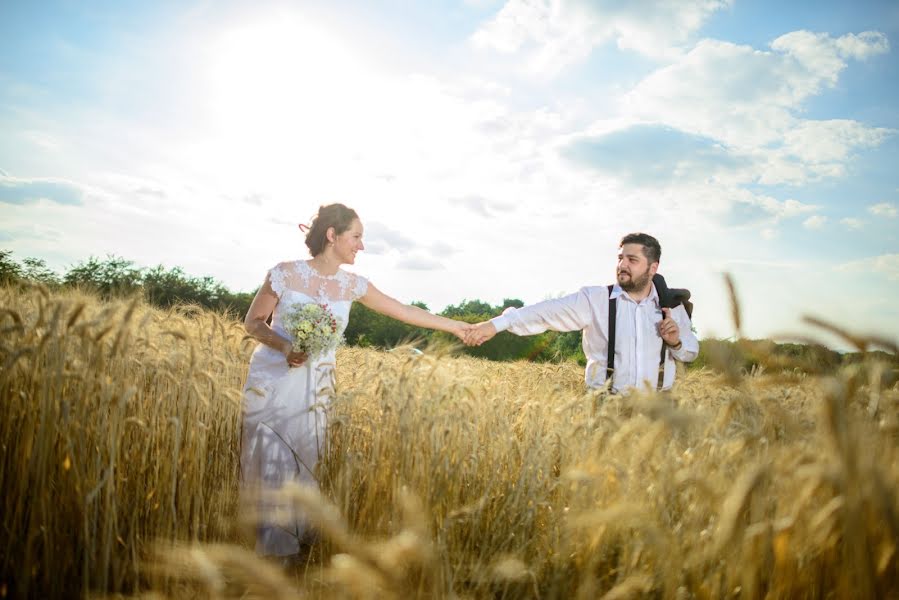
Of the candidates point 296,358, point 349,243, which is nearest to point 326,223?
point 349,243

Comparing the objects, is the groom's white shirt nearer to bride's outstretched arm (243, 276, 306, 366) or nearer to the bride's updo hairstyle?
the bride's updo hairstyle

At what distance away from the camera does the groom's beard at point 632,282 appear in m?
5.32

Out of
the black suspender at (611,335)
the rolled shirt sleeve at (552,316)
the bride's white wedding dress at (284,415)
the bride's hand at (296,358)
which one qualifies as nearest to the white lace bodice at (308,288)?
the bride's white wedding dress at (284,415)

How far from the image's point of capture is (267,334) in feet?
14.0

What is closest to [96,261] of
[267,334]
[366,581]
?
[267,334]

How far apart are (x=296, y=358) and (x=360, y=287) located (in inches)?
40.8

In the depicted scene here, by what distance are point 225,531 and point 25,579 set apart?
1.29 meters

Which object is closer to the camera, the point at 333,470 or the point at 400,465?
the point at 400,465

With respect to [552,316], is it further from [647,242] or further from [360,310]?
[360,310]

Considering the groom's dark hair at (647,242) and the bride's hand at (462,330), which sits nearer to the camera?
the groom's dark hair at (647,242)

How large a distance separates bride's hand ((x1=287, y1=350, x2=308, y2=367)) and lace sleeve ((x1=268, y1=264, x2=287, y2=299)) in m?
0.63

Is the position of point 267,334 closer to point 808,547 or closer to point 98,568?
point 98,568

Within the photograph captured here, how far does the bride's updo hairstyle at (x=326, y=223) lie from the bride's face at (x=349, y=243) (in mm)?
41

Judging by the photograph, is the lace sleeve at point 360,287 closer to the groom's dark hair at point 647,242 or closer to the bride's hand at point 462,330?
the bride's hand at point 462,330
